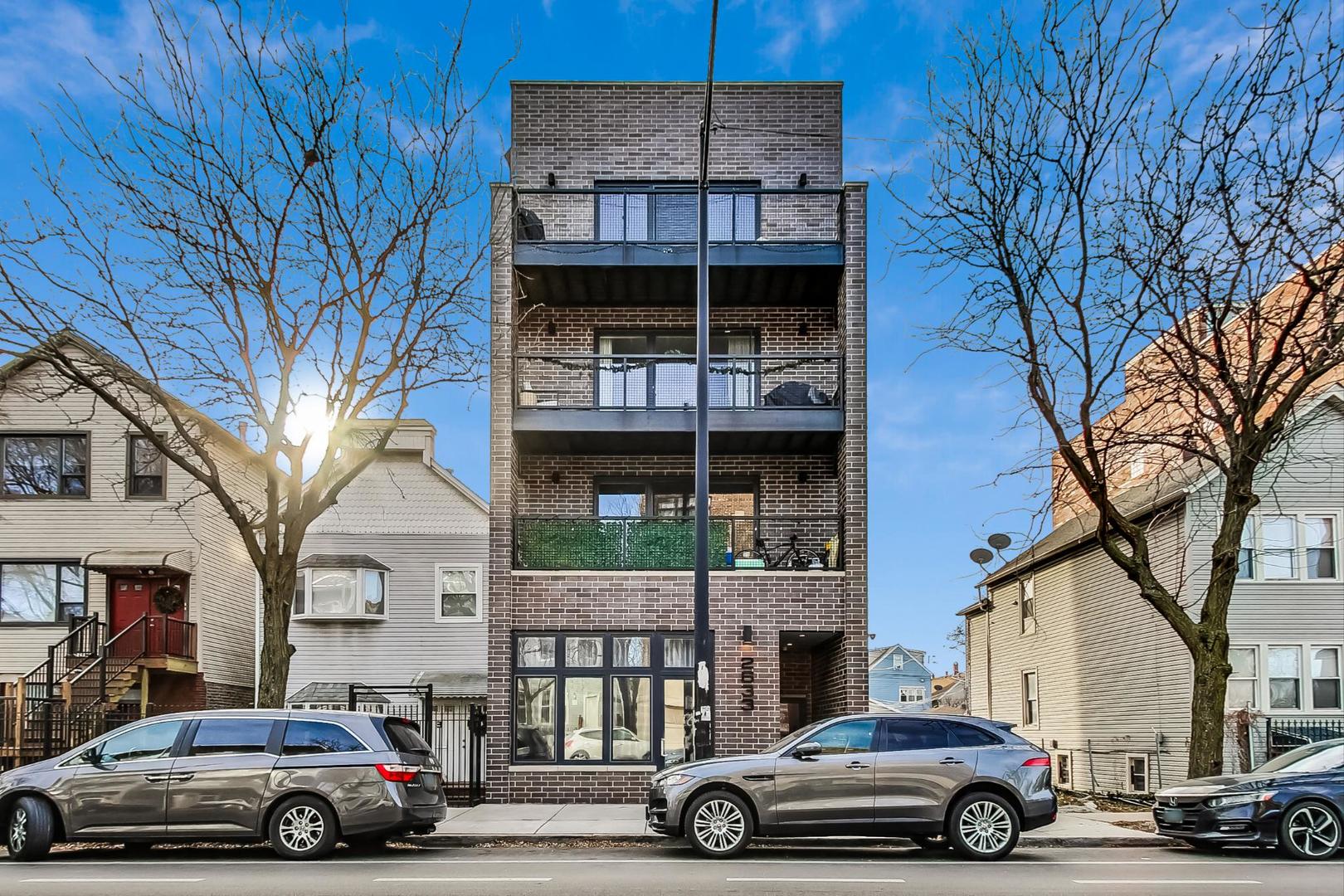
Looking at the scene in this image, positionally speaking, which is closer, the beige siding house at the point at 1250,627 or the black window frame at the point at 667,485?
the black window frame at the point at 667,485

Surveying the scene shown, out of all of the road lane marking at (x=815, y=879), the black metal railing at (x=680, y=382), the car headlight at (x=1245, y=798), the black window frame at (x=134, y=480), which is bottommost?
the road lane marking at (x=815, y=879)

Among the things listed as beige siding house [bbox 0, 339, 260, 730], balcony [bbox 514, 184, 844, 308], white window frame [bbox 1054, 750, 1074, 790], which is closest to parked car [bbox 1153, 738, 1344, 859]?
balcony [bbox 514, 184, 844, 308]

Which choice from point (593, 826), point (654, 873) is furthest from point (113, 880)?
point (593, 826)

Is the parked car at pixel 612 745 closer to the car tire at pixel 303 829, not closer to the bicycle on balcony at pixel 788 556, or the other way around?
the bicycle on balcony at pixel 788 556

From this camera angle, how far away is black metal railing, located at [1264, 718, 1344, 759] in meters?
23.5

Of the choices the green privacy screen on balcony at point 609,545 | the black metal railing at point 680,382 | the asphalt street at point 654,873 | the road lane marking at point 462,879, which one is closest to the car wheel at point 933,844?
the asphalt street at point 654,873

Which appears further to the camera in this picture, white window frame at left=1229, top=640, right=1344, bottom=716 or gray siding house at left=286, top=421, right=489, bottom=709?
gray siding house at left=286, top=421, right=489, bottom=709

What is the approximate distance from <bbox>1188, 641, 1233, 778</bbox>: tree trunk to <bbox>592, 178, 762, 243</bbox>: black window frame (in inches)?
398

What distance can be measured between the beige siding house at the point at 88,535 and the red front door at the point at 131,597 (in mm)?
19

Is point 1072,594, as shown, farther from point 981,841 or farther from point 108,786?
point 108,786

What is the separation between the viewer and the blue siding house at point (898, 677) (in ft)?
257

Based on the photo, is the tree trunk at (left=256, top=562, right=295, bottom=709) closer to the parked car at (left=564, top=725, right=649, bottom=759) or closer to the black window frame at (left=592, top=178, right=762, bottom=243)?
the parked car at (left=564, top=725, right=649, bottom=759)

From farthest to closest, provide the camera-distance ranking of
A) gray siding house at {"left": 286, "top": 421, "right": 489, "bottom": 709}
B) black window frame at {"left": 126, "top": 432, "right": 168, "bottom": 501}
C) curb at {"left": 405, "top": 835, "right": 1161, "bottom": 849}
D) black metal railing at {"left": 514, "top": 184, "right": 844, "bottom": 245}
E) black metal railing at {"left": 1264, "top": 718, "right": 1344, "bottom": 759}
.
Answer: gray siding house at {"left": 286, "top": 421, "right": 489, "bottom": 709}
black window frame at {"left": 126, "top": 432, "right": 168, "bottom": 501}
black metal railing at {"left": 1264, "top": 718, "right": 1344, "bottom": 759}
black metal railing at {"left": 514, "top": 184, "right": 844, "bottom": 245}
curb at {"left": 405, "top": 835, "right": 1161, "bottom": 849}

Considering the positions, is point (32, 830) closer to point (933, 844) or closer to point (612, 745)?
point (612, 745)
